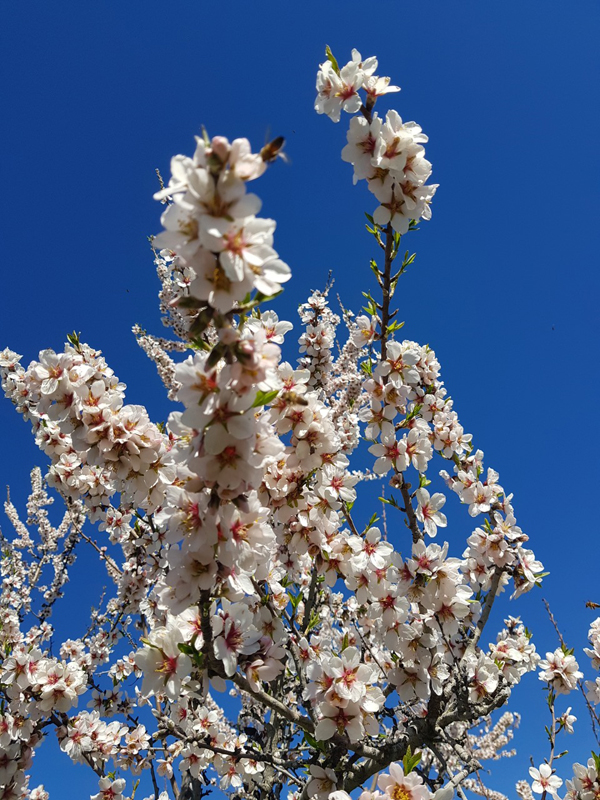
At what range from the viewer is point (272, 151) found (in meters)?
1.37

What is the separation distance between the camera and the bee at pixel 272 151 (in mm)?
1348

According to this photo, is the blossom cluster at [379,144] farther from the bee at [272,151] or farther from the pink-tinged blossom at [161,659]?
the pink-tinged blossom at [161,659]

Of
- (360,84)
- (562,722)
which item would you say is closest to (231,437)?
(360,84)

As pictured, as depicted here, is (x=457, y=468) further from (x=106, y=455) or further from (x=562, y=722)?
(x=106, y=455)

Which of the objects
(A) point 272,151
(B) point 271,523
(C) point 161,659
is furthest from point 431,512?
(A) point 272,151

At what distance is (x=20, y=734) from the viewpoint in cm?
353

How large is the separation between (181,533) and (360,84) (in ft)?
7.47

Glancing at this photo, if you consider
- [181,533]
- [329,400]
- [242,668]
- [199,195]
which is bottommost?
[242,668]

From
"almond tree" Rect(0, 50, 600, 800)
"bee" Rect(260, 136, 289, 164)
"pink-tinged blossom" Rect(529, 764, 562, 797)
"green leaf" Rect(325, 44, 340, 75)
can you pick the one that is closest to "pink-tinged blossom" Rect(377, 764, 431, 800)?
"almond tree" Rect(0, 50, 600, 800)

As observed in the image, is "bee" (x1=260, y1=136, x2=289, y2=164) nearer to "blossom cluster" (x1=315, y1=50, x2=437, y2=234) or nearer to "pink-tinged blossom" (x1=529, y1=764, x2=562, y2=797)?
"blossom cluster" (x1=315, y1=50, x2=437, y2=234)

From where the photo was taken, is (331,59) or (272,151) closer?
(272,151)

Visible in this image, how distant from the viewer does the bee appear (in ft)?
4.42

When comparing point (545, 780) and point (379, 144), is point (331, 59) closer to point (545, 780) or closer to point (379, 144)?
point (379, 144)

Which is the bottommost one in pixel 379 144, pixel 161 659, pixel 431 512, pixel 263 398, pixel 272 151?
pixel 161 659
